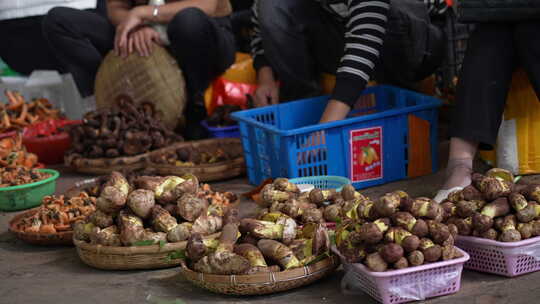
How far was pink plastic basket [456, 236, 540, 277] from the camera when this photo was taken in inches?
82.7

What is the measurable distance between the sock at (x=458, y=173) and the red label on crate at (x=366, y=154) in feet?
1.69

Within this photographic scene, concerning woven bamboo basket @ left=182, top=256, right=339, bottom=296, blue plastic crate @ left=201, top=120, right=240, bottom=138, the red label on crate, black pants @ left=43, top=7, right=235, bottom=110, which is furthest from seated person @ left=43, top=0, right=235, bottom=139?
woven bamboo basket @ left=182, top=256, right=339, bottom=296

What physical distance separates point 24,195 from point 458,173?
2.10 meters

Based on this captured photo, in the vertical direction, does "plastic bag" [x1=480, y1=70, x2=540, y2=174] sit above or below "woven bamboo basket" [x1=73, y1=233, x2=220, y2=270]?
above

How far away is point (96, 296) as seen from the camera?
2.31 metres

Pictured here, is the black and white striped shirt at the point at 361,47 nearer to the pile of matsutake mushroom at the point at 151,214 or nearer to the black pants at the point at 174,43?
Result: the pile of matsutake mushroom at the point at 151,214

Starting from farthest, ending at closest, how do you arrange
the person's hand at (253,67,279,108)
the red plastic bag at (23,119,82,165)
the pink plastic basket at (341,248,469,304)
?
the red plastic bag at (23,119,82,165) < the person's hand at (253,67,279,108) < the pink plastic basket at (341,248,469,304)

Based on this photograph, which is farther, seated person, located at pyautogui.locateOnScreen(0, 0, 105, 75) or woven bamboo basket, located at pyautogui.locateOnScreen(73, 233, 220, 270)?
seated person, located at pyautogui.locateOnScreen(0, 0, 105, 75)

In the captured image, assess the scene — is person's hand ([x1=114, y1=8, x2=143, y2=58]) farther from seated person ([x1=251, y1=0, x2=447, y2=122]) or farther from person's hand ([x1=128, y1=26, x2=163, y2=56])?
seated person ([x1=251, y1=0, x2=447, y2=122])

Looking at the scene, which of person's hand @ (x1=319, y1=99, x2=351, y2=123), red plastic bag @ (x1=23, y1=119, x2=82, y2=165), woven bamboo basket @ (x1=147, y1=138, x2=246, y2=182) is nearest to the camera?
person's hand @ (x1=319, y1=99, x2=351, y2=123)

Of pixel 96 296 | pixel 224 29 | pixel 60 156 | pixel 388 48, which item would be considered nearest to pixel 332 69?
pixel 388 48

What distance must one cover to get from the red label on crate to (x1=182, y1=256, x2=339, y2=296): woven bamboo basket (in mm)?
1165

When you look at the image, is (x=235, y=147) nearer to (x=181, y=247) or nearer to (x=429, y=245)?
(x=181, y=247)

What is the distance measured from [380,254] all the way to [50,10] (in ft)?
12.2
